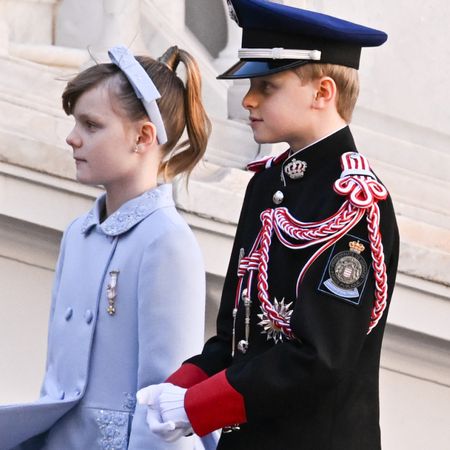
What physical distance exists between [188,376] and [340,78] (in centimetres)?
61

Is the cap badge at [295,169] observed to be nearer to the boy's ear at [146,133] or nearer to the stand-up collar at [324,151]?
the stand-up collar at [324,151]

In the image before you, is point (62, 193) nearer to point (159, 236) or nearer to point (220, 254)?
point (220, 254)

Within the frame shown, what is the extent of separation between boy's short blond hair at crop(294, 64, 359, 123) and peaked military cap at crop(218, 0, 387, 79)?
11 mm

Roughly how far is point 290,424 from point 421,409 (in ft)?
8.31

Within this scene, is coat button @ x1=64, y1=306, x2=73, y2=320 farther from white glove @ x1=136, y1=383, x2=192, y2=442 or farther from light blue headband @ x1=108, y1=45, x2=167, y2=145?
white glove @ x1=136, y1=383, x2=192, y2=442

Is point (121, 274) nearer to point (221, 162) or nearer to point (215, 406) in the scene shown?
point (215, 406)

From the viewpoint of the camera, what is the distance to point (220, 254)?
533cm

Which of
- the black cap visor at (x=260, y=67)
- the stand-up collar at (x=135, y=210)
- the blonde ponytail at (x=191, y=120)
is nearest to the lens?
the black cap visor at (x=260, y=67)

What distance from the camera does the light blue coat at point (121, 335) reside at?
3.46m

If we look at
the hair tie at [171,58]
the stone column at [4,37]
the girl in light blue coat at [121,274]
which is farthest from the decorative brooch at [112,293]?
the stone column at [4,37]

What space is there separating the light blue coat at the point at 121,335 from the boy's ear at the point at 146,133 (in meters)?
0.11

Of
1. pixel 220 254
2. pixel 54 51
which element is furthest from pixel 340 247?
pixel 54 51

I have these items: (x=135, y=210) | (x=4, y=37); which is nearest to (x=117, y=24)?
(x=4, y=37)

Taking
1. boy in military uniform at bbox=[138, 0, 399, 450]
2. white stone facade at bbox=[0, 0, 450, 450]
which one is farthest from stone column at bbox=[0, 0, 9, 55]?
boy in military uniform at bbox=[138, 0, 399, 450]
